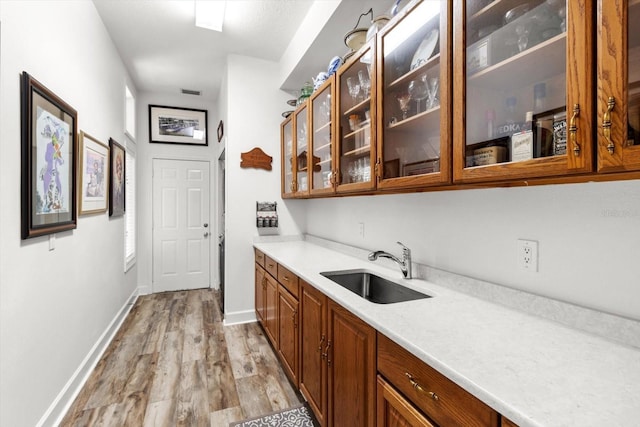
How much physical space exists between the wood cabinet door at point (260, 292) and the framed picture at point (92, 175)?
148 cm

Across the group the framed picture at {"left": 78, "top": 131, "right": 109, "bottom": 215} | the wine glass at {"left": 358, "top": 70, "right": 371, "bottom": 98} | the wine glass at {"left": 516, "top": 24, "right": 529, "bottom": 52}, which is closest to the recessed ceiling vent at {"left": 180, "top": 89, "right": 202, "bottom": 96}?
the framed picture at {"left": 78, "top": 131, "right": 109, "bottom": 215}

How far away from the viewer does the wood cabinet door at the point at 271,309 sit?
100.0 inches

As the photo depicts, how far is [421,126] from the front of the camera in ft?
4.77

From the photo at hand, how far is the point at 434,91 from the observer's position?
1.37 meters

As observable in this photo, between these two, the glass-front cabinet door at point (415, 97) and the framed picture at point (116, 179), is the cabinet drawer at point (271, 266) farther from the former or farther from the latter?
the framed picture at point (116, 179)

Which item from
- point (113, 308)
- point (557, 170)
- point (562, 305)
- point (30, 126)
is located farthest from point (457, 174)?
point (113, 308)

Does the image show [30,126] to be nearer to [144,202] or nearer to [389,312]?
[389,312]

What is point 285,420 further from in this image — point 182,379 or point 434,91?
point 434,91

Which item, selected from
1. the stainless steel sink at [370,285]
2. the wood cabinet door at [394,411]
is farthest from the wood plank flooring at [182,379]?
the wood cabinet door at [394,411]

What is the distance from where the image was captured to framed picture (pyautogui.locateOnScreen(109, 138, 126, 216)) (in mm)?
3078

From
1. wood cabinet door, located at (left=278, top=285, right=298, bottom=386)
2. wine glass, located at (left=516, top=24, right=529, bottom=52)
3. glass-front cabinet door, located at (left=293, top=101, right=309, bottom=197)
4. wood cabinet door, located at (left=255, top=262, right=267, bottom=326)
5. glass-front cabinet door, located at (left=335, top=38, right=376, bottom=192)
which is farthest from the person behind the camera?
wood cabinet door, located at (left=255, top=262, right=267, bottom=326)

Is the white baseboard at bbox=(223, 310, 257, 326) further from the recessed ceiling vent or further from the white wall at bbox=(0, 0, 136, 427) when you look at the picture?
the recessed ceiling vent

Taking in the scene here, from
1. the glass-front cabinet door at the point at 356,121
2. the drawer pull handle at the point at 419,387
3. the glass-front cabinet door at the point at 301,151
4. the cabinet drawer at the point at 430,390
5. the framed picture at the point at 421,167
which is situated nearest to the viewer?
the cabinet drawer at the point at 430,390

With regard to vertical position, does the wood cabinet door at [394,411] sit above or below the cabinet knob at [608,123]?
below
